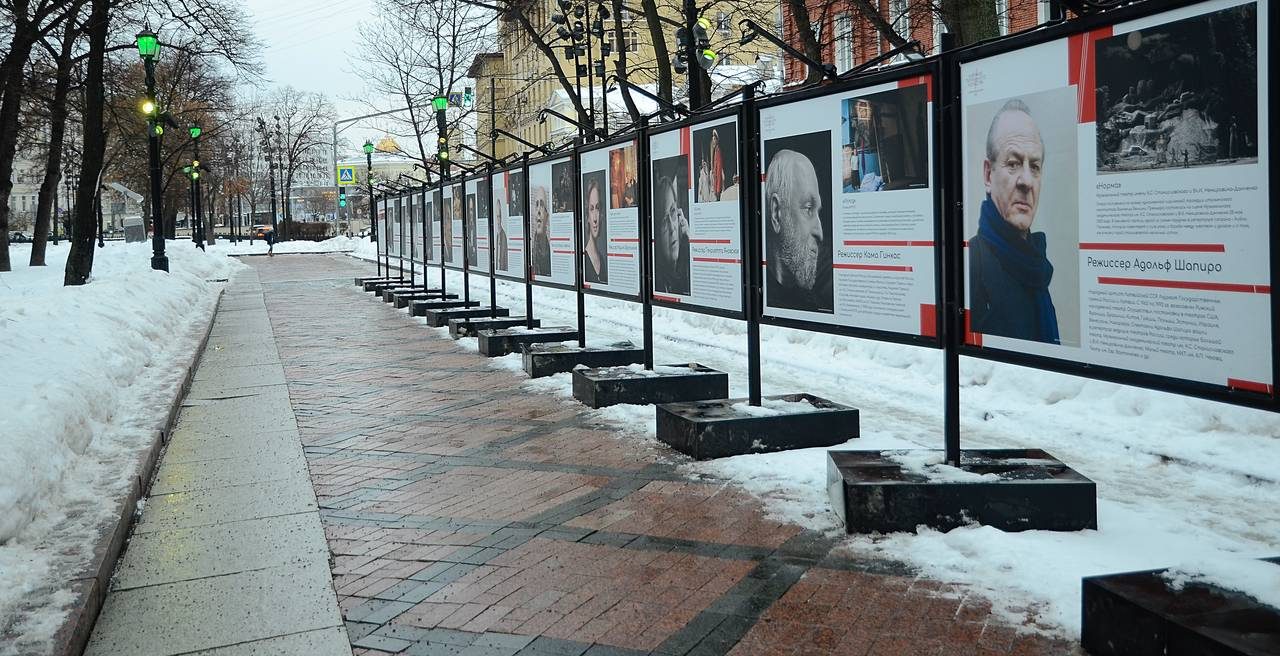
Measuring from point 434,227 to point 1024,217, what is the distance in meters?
15.8

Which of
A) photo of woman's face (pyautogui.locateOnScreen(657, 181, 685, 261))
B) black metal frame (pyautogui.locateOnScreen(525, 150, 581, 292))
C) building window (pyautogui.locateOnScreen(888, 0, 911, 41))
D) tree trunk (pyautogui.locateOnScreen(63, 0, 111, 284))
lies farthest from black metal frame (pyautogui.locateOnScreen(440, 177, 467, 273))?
tree trunk (pyautogui.locateOnScreen(63, 0, 111, 284))

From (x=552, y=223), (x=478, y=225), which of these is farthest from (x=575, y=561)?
(x=478, y=225)

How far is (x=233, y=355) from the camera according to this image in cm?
1339

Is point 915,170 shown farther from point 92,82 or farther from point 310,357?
point 92,82

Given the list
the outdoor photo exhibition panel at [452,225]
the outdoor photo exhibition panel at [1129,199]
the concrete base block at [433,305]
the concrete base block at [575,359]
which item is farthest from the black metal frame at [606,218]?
the concrete base block at [433,305]

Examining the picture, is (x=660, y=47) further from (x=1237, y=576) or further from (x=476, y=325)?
(x=1237, y=576)

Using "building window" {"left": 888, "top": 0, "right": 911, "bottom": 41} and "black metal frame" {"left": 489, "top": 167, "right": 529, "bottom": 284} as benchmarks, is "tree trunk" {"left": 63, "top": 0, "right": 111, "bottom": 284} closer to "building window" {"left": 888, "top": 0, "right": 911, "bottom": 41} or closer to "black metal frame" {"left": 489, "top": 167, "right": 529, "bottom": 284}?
"black metal frame" {"left": 489, "top": 167, "right": 529, "bottom": 284}

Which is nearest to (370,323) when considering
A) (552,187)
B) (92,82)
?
(552,187)

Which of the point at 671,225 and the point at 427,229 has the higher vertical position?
the point at 427,229

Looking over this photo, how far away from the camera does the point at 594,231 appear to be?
10367 mm

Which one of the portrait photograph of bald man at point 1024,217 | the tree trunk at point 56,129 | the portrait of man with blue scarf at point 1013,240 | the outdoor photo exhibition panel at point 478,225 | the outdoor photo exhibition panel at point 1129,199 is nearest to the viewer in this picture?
the outdoor photo exhibition panel at point 1129,199

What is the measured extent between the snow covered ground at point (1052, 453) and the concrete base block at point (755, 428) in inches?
4.8

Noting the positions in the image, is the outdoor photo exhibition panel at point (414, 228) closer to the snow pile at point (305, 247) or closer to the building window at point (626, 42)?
the building window at point (626, 42)

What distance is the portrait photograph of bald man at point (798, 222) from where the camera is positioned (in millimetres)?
6367
